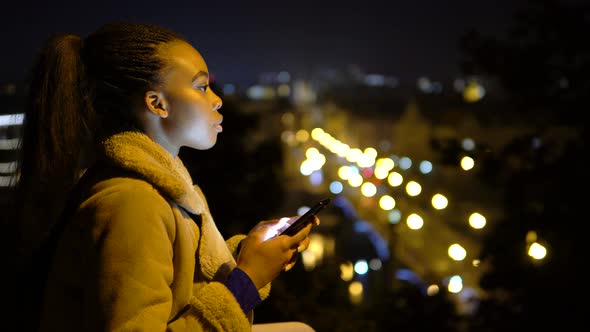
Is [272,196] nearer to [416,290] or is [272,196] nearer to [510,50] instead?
[416,290]

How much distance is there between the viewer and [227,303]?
3.94 feet

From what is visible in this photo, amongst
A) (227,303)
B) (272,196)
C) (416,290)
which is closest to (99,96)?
(227,303)

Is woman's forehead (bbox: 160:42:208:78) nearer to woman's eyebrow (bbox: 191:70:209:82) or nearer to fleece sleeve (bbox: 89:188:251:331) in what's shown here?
woman's eyebrow (bbox: 191:70:209:82)

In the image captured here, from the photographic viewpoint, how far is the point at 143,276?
3.54 ft

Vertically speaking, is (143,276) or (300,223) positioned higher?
(300,223)

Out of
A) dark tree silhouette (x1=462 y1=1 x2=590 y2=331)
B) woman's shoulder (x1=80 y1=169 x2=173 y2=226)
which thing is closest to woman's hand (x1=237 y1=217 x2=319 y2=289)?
woman's shoulder (x1=80 y1=169 x2=173 y2=226)

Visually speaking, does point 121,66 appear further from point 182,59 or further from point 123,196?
point 123,196

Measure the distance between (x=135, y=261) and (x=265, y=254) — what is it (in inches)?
14.7

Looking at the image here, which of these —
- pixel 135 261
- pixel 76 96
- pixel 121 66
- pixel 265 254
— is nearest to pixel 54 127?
pixel 76 96

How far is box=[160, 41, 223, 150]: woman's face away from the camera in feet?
4.28

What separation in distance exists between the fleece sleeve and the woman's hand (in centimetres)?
11

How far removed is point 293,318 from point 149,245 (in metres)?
2.66

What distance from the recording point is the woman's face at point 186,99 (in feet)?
4.28

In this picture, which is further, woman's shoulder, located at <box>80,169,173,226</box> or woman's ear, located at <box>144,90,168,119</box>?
woman's ear, located at <box>144,90,168,119</box>
